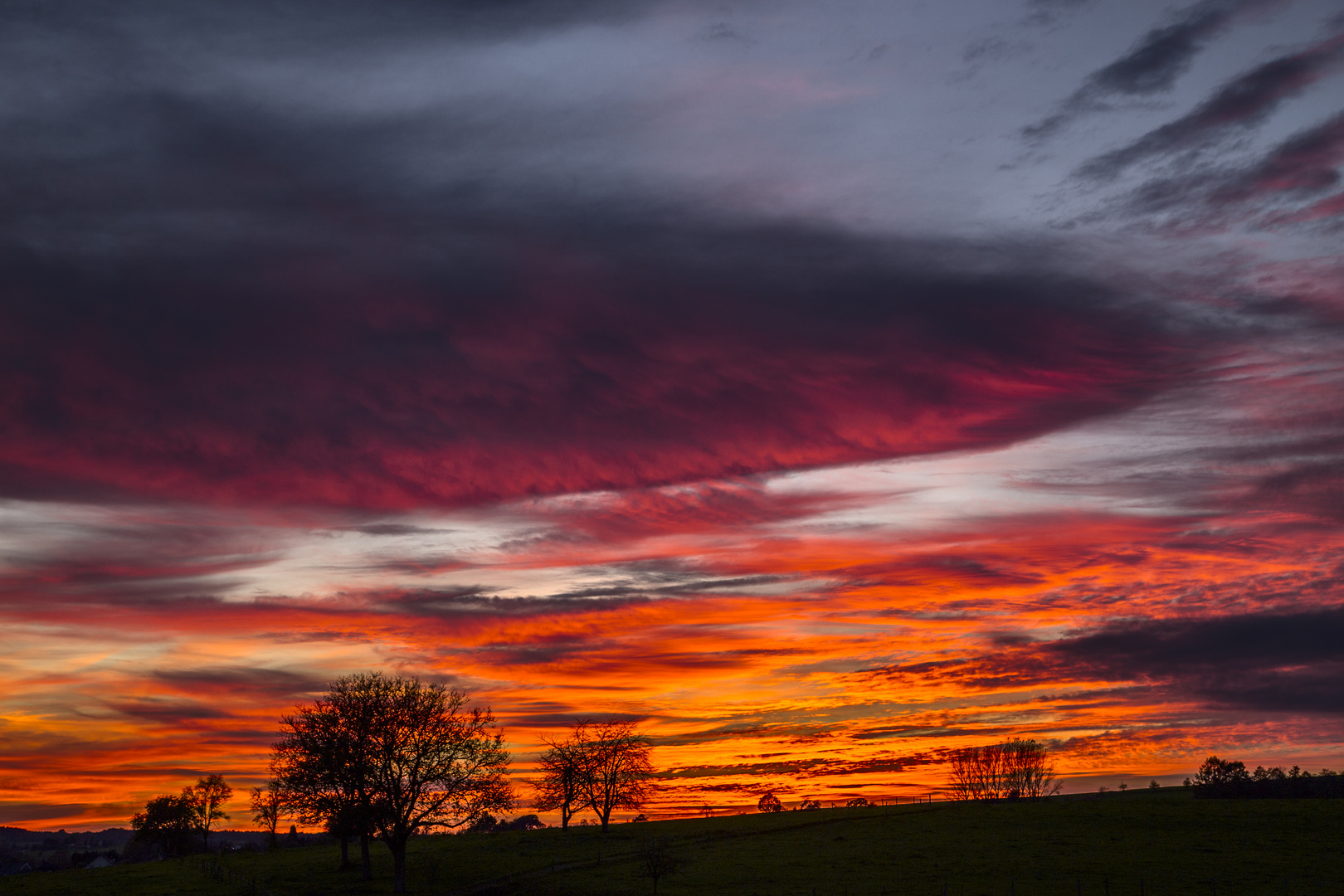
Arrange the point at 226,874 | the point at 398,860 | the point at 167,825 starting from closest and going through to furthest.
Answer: the point at 398,860 → the point at 226,874 → the point at 167,825

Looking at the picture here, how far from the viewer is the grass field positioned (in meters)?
77.9

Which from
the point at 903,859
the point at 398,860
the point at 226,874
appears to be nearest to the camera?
the point at 398,860

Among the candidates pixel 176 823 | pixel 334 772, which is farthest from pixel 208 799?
pixel 334 772

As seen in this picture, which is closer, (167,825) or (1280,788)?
(1280,788)

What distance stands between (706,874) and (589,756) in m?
61.2

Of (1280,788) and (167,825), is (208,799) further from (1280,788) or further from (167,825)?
(1280,788)

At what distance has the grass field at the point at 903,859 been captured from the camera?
77.9m

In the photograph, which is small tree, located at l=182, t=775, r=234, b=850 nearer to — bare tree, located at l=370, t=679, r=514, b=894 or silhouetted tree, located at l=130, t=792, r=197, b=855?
silhouetted tree, located at l=130, t=792, r=197, b=855

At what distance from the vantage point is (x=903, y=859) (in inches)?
3563

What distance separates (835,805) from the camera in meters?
170

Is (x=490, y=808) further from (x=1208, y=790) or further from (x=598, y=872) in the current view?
(x=1208, y=790)

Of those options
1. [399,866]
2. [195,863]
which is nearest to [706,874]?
[399,866]

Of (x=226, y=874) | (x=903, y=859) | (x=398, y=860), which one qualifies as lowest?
(x=903, y=859)

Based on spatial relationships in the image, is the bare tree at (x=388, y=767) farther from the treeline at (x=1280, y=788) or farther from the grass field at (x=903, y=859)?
the treeline at (x=1280, y=788)
